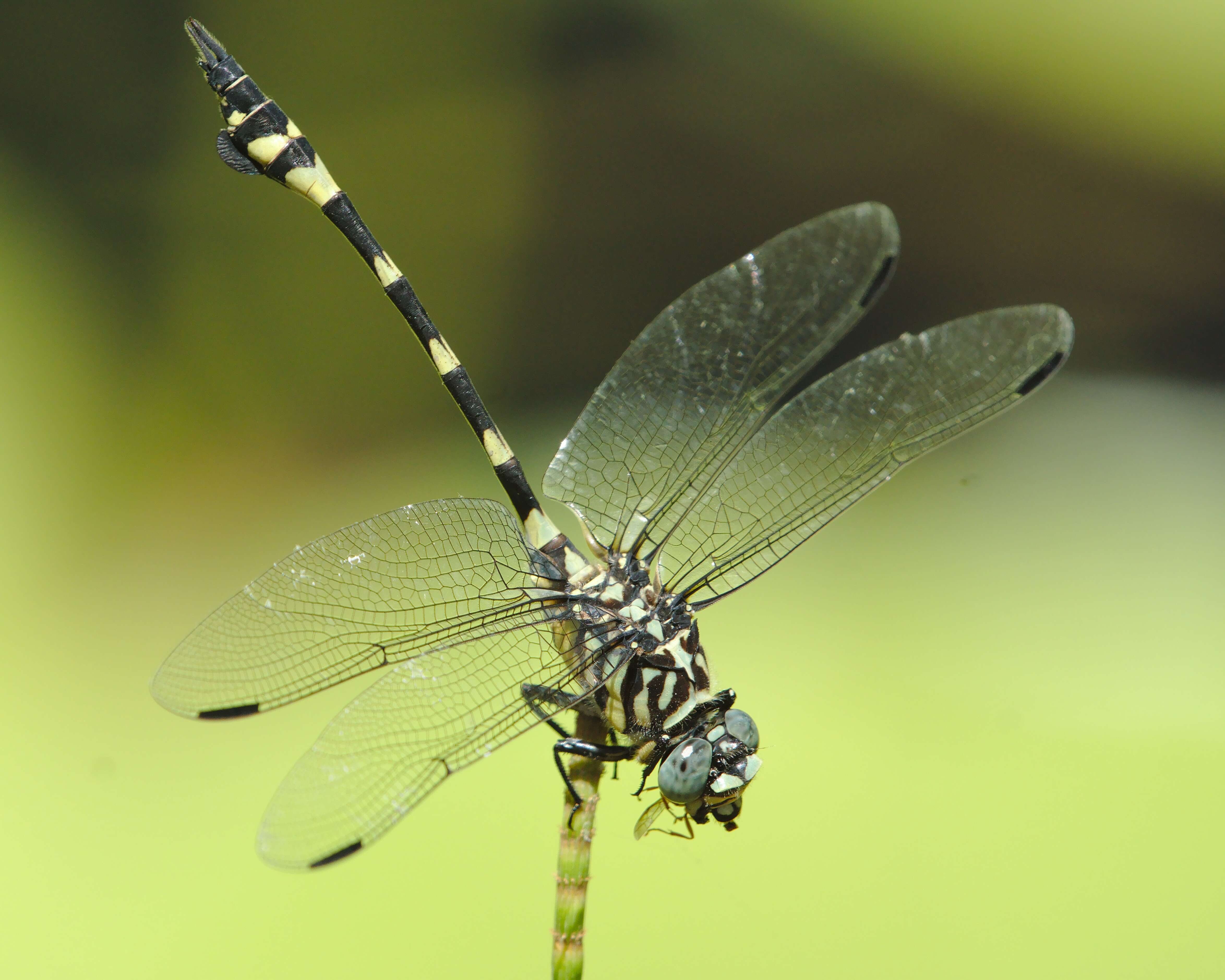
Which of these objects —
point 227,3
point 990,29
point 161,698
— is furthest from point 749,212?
point 161,698

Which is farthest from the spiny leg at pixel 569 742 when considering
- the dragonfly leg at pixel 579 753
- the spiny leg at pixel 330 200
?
the spiny leg at pixel 330 200

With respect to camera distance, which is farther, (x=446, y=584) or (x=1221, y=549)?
(x=1221, y=549)


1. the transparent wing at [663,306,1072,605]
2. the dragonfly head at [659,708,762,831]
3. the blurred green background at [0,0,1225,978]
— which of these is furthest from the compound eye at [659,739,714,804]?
the blurred green background at [0,0,1225,978]

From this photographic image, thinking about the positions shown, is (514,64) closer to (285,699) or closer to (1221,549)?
(285,699)

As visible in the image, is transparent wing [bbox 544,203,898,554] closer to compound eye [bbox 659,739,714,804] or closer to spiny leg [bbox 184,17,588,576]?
spiny leg [bbox 184,17,588,576]

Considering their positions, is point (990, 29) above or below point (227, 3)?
below

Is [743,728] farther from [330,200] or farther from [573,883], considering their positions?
[330,200]
